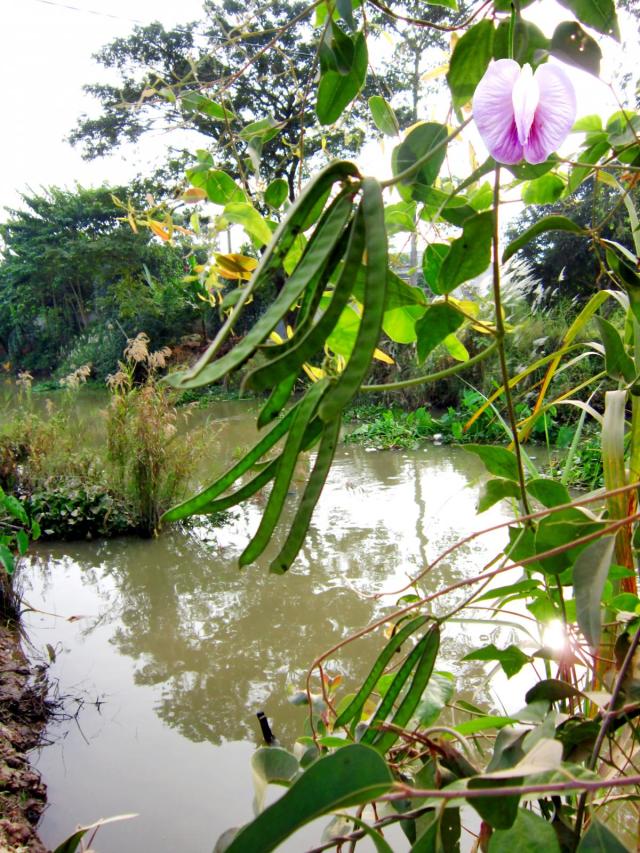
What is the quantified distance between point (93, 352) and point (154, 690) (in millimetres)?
12361

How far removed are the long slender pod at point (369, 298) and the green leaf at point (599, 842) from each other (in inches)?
6.4

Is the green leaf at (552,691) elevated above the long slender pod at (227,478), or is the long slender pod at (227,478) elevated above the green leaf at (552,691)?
the long slender pod at (227,478)

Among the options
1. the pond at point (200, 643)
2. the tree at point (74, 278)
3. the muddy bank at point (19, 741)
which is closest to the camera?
the muddy bank at point (19, 741)

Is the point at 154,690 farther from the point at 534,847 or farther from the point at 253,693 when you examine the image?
the point at 534,847

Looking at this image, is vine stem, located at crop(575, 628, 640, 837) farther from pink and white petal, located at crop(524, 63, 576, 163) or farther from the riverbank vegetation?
pink and white petal, located at crop(524, 63, 576, 163)

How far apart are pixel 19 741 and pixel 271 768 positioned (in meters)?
1.67

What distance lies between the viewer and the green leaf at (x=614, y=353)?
1.20ft

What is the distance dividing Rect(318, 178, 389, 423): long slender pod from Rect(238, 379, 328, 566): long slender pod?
26 mm

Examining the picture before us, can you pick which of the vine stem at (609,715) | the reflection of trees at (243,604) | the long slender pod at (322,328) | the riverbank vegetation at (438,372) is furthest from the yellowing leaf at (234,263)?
the reflection of trees at (243,604)

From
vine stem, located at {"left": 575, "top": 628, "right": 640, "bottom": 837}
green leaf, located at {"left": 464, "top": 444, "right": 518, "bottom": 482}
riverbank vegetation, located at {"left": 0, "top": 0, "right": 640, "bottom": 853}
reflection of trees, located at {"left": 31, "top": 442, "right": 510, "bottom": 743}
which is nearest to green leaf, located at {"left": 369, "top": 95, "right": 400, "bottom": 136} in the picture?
riverbank vegetation, located at {"left": 0, "top": 0, "right": 640, "bottom": 853}

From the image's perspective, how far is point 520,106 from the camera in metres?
0.23

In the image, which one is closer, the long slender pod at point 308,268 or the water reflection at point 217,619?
the long slender pod at point 308,268

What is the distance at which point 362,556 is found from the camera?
8.88 feet

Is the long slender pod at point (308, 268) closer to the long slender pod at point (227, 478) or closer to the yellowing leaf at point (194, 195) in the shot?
the long slender pod at point (227, 478)
